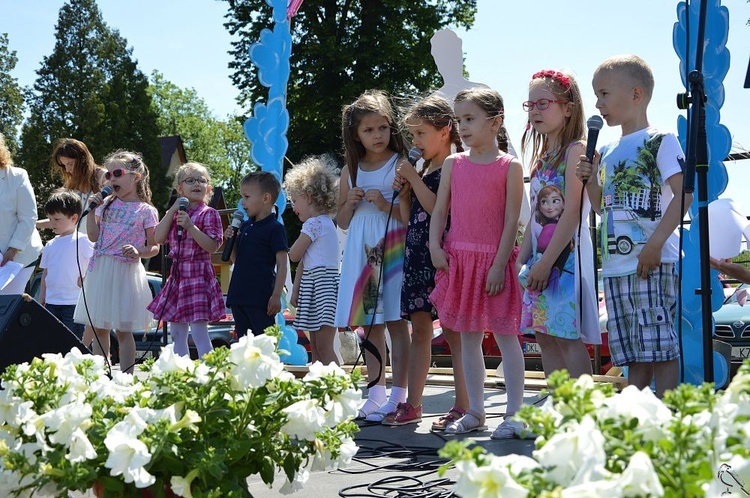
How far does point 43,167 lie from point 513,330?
34888 mm

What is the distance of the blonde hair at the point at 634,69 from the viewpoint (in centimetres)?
395

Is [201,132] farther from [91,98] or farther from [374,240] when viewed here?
[374,240]

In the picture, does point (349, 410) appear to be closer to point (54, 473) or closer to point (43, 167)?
point (54, 473)

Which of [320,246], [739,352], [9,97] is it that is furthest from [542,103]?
[9,97]

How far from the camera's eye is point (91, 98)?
39.6 m

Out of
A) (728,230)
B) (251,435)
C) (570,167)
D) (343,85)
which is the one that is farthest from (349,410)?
(343,85)

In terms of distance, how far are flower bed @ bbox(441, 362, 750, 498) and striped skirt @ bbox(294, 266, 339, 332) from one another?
14.8ft

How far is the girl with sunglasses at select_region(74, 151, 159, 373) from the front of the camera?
248 inches

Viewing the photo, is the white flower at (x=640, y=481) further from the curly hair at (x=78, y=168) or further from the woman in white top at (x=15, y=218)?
the curly hair at (x=78, y=168)

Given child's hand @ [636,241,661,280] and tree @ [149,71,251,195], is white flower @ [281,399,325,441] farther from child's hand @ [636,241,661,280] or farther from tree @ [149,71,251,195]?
tree @ [149,71,251,195]

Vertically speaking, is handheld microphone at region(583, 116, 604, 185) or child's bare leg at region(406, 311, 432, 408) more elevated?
handheld microphone at region(583, 116, 604, 185)

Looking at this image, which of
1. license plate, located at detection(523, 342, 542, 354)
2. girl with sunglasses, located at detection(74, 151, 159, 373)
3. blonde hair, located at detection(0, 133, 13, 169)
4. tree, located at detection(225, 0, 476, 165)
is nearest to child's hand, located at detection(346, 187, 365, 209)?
girl with sunglasses, located at detection(74, 151, 159, 373)

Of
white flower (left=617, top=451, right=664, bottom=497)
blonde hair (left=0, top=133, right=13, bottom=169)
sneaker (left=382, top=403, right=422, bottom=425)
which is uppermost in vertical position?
blonde hair (left=0, top=133, right=13, bottom=169)

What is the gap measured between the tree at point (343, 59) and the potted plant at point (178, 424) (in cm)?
2106
